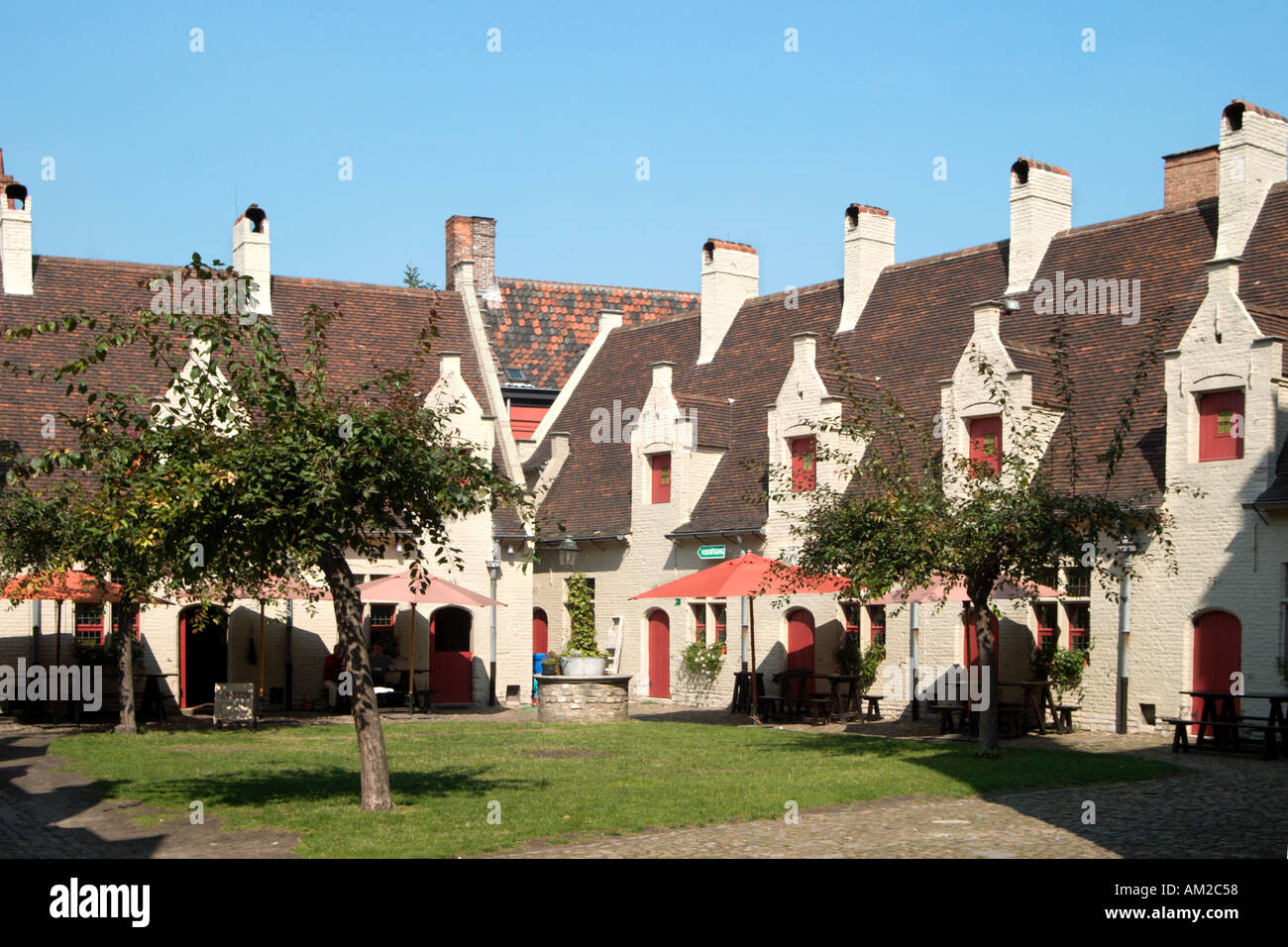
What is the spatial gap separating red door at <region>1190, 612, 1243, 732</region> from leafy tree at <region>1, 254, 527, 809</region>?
47.4ft

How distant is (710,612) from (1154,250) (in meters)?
12.7

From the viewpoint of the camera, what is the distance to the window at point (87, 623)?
30.7m

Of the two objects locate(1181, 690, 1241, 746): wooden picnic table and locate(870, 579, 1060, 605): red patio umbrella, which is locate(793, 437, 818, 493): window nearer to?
locate(870, 579, 1060, 605): red patio umbrella

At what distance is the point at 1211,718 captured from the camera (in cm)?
2309

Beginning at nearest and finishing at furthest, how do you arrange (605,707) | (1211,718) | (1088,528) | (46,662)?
1. (1088,528)
2. (1211,718)
3. (605,707)
4. (46,662)

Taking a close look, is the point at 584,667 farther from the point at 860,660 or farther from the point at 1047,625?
the point at 1047,625

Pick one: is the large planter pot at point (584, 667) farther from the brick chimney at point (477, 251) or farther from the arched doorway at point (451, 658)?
the brick chimney at point (477, 251)

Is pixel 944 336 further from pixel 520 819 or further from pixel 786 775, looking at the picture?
pixel 520 819

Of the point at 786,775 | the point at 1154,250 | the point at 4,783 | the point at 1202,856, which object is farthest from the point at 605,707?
the point at 1202,856

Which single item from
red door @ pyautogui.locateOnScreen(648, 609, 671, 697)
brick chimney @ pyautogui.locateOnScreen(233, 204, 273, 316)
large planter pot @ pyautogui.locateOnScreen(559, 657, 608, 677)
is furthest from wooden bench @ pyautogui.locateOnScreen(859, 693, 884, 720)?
brick chimney @ pyautogui.locateOnScreen(233, 204, 273, 316)

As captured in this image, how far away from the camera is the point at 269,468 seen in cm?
1405

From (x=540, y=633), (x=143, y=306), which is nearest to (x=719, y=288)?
(x=540, y=633)

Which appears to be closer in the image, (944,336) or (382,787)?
(382,787)

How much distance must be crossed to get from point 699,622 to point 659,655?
5.24 ft
